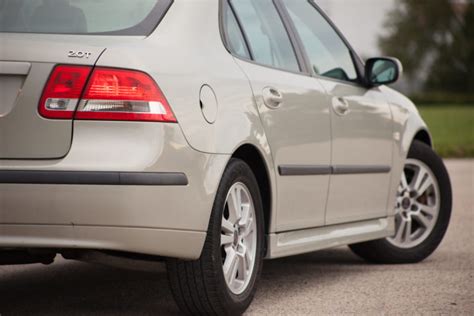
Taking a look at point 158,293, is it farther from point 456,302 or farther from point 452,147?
point 452,147

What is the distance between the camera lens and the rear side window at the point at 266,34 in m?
5.51

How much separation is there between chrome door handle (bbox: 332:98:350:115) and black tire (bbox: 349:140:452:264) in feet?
3.58

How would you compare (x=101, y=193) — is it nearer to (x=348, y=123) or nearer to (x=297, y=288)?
(x=297, y=288)

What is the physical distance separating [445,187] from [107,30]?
11.3 feet

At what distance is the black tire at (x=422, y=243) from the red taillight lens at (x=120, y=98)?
3.02m

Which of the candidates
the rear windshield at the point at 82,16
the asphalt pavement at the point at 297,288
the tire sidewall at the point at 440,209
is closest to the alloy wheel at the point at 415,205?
the tire sidewall at the point at 440,209

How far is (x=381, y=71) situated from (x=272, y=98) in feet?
5.42

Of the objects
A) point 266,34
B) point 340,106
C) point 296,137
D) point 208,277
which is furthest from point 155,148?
point 340,106

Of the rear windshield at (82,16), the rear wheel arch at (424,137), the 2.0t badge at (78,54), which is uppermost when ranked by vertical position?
the rear windshield at (82,16)

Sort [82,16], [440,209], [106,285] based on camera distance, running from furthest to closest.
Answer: [440,209], [106,285], [82,16]

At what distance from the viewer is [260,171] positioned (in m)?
5.32

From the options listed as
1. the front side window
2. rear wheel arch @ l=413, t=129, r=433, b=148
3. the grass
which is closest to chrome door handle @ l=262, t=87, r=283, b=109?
the front side window

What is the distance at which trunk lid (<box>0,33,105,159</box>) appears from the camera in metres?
4.31

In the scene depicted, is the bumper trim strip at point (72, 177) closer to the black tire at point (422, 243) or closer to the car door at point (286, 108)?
the car door at point (286, 108)
